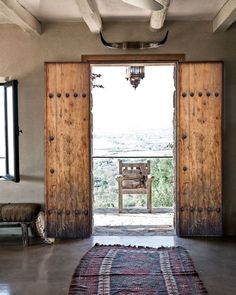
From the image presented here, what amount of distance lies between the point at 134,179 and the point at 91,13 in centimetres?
369

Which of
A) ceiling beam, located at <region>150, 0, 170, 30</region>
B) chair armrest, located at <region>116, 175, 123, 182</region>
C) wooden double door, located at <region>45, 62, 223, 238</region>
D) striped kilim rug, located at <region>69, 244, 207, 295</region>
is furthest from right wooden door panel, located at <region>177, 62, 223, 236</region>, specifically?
chair armrest, located at <region>116, 175, 123, 182</region>

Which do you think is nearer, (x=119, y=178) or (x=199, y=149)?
(x=199, y=149)

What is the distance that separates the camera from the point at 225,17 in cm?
515

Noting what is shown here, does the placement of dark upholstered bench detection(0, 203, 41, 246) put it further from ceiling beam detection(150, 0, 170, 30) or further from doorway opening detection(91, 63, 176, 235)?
ceiling beam detection(150, 0, 170, 30)

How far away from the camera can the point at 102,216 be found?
24.9 ft

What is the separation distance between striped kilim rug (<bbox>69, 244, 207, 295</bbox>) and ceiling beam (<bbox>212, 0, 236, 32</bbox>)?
101 inches

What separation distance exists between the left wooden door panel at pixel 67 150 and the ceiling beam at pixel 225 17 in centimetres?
162

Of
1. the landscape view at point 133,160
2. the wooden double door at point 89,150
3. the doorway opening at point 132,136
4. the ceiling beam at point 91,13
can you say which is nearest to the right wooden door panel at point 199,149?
the wooden double door at point 89,150

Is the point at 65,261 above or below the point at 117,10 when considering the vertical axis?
below

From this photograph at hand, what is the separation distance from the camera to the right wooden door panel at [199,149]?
573 centimetres

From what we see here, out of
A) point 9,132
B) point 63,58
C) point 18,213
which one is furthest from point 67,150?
point 63,58

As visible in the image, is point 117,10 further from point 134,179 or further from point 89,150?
point 134,179

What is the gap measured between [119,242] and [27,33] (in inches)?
110

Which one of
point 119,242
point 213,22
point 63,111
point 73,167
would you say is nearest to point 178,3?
point 213,22
